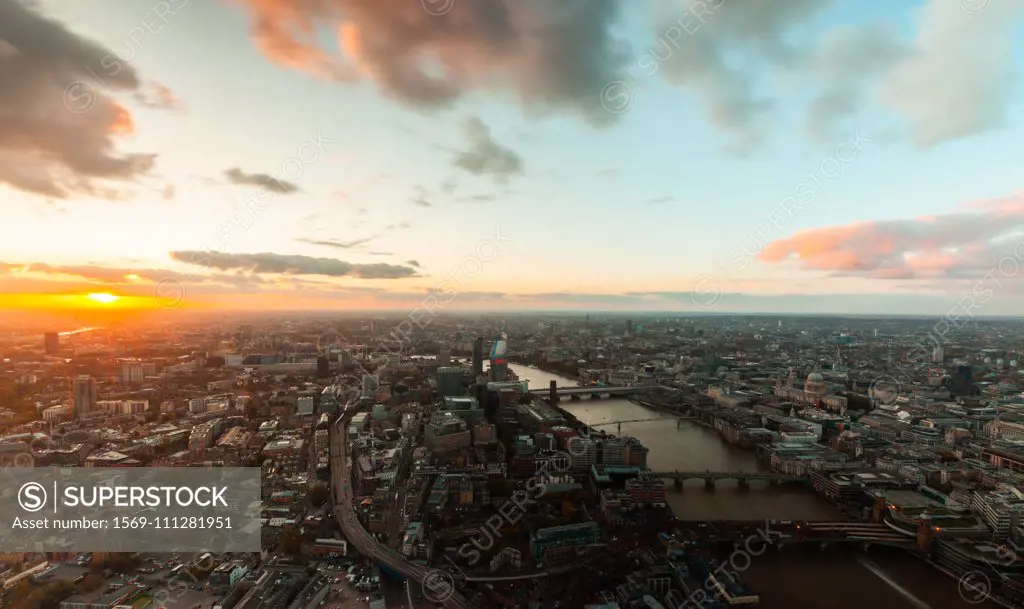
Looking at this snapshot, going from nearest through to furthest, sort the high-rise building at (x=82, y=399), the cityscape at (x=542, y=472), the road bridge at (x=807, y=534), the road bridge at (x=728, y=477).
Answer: the cityscape at (x=542, y=472), the road bridge at (x=807, y=534), the road bridge at (x=728, y=477), the high-rise building at (x=82, y=399)

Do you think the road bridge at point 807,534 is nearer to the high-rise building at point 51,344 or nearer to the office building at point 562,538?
the office building at point 562,538

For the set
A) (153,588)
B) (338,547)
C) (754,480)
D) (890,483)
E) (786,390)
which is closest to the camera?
(153,588)

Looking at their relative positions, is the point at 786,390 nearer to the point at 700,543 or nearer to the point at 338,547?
the point at 700,543

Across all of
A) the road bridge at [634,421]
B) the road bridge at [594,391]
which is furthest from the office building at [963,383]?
the road bridge at [594,391]

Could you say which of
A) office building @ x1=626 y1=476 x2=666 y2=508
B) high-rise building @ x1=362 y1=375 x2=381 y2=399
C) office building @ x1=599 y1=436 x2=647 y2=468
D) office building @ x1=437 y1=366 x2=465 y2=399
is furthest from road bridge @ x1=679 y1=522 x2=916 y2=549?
high-rise building @ x1=362 y1=375 x2=381 y2=399

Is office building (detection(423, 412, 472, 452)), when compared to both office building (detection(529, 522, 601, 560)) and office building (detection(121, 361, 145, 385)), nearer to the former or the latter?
office building (detection(529, 522, 601, 560))

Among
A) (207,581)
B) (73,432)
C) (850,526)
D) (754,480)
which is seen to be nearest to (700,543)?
(850,526)

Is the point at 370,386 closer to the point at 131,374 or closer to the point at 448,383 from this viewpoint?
the point at 448,383
